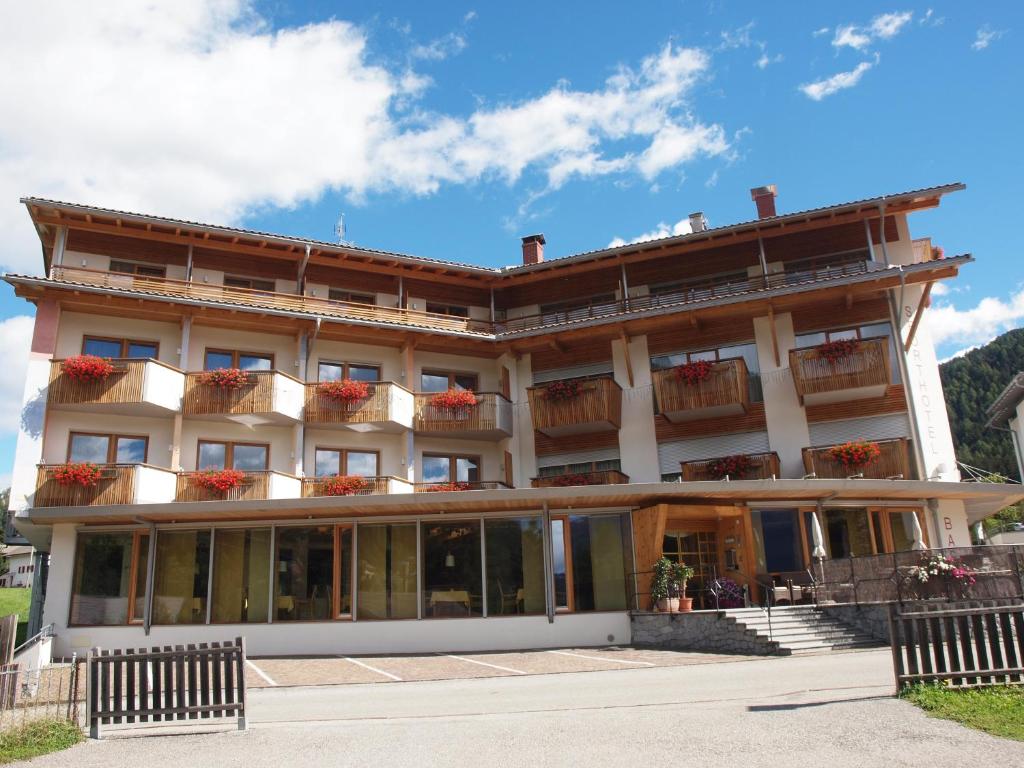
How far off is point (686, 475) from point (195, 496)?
44.2 ft

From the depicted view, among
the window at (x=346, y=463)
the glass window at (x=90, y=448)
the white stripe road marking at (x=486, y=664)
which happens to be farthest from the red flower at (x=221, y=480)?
the white stripe road marking at (x=486, y=664)

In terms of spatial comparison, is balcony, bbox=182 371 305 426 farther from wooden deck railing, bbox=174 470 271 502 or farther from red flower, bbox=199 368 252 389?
wooden deck railing, bbox=174 470 271 502

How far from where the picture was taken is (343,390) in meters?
24.7

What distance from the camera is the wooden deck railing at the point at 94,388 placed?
22.2 meters

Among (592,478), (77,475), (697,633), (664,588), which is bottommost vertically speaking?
(697,633)

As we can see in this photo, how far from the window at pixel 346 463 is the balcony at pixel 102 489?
5.07 m

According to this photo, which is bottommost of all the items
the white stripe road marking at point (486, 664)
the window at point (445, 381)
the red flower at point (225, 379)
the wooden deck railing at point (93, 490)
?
the white stripe road marking at point (486, 664)

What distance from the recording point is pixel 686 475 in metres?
24.2

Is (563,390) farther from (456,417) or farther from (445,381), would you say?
(445,381)

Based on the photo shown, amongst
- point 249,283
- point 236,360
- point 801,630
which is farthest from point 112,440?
point 801,630

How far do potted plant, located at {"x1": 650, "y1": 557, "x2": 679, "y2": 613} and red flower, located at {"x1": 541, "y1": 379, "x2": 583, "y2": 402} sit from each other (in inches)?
312

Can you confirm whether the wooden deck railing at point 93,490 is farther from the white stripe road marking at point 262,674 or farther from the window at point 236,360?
the white stripe road marking at point 262,674

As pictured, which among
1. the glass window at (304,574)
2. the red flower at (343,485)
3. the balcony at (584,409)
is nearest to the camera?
the glass window at (304,574)

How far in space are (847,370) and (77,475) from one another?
2019cm
